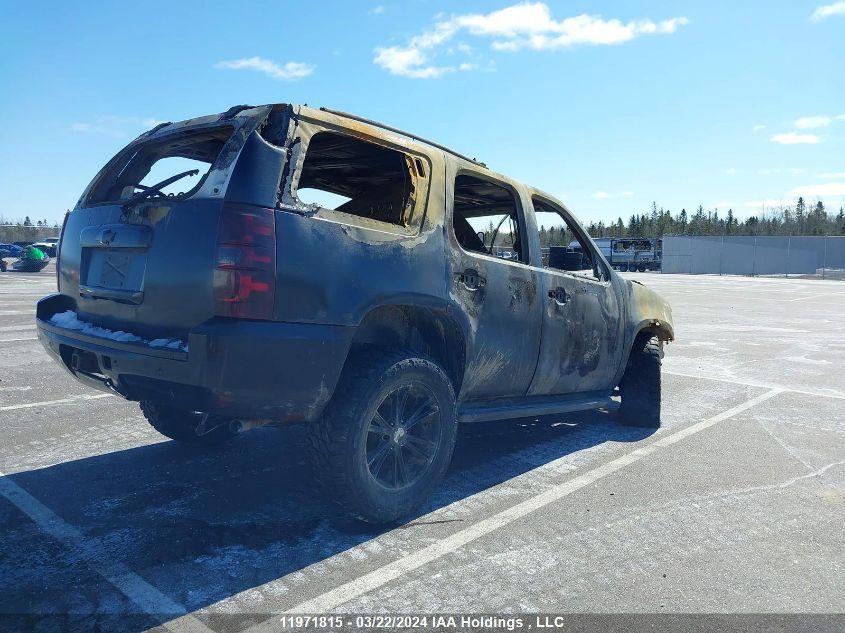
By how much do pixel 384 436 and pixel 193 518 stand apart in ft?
3.50

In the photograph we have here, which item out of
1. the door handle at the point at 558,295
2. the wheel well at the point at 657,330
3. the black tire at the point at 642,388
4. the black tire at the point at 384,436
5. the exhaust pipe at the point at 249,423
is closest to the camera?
the exhaust pipe at the point at 249,423

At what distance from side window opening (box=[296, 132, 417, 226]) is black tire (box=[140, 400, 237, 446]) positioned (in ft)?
5.55

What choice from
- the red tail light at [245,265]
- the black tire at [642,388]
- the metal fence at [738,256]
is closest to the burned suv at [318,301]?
the red tail light at [245,265]

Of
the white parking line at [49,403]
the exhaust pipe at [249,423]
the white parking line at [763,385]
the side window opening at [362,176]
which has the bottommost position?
the white parking line at [763,385]

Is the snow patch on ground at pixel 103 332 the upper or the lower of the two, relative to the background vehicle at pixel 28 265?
lower

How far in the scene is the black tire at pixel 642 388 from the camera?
18.2ft

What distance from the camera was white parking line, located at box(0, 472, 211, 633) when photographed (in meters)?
2.56

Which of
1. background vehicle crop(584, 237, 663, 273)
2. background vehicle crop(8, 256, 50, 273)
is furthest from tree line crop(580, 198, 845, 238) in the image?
background vehicle crop(8, 256, 50, 273)

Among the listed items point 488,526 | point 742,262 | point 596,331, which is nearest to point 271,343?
point 488,526

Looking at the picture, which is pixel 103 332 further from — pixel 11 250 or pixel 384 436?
pixel 11 250

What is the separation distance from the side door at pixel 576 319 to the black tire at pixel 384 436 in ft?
3.54

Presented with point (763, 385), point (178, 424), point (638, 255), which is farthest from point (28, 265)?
point (638, 255)

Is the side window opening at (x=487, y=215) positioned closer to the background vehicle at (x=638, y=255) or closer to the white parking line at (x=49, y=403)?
the white parking line at (x=49, y=403)

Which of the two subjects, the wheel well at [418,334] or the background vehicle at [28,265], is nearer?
the wheel well at [418,334]
